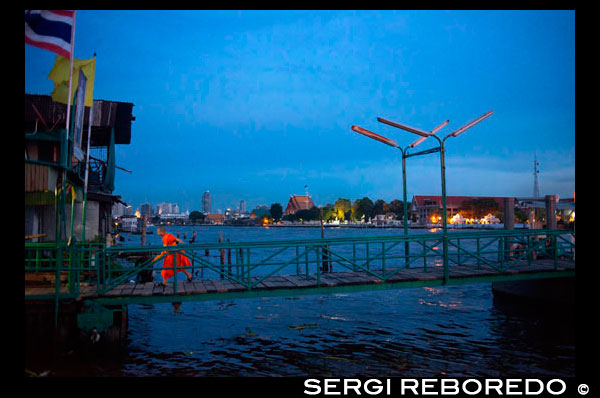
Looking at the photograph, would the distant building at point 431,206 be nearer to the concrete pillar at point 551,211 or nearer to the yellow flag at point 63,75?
the concrete pillar at point 551,211

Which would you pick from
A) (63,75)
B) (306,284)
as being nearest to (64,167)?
(63,75)

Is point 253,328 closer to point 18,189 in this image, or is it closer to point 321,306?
point 321,306

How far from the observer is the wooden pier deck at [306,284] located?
10750mm

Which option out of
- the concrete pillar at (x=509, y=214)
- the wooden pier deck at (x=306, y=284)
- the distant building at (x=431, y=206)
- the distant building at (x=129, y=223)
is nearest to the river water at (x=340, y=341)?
the wooden pier deck at (x=306, y=284)

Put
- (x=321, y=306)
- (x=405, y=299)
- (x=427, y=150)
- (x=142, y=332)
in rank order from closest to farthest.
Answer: (x=427, y=150), (x=142, y=332), (x=321, y=306), (x=405, y=299)

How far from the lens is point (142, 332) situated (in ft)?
49.0

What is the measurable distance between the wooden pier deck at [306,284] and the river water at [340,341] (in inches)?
72.3

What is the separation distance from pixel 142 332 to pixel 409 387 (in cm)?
981

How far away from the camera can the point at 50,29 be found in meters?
9.83

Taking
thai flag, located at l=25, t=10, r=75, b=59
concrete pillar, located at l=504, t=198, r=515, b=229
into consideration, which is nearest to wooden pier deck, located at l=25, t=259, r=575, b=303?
thai flag, located at l=25, t=10, r=75, b=59

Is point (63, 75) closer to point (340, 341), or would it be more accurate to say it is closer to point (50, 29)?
point (50, 29)

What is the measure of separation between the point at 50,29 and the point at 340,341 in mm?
11391

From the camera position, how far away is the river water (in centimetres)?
1134
